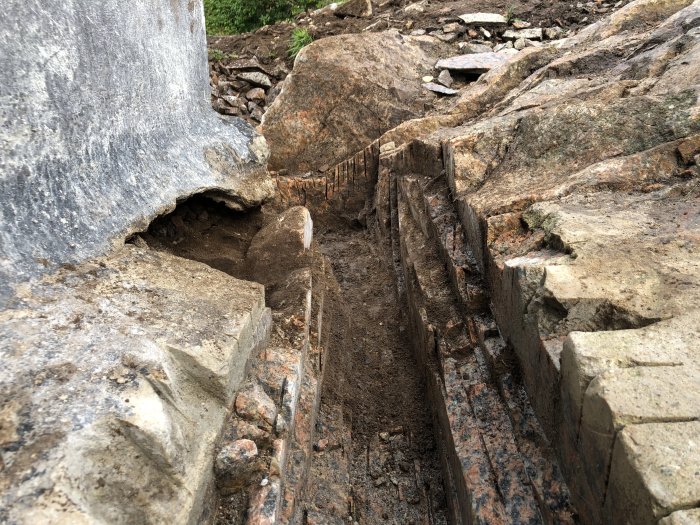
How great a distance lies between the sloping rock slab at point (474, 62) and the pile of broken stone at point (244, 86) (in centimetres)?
200

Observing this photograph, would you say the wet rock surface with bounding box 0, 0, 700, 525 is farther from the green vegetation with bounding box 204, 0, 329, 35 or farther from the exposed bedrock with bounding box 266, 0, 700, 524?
the green vegetation with bounding box 204, 0, 329, 35

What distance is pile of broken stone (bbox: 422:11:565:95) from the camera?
6.33 meters

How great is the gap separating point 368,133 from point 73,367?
4377 millimetres

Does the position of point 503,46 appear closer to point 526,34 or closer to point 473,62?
point 526,34

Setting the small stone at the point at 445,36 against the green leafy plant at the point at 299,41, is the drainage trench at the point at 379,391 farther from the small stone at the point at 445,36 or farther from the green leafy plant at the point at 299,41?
the green leafy plant at the point at 299,41

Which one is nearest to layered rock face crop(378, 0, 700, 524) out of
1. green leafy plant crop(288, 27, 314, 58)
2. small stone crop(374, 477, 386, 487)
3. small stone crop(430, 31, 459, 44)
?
small stone crop(374, 477, 386, 487)

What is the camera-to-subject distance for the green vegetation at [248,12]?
10.7m

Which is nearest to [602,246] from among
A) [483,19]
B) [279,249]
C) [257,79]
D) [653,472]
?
[653,472]

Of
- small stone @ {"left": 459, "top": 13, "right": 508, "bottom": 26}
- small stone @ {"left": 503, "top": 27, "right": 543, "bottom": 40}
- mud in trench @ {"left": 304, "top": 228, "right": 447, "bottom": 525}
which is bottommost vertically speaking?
mud in trench @ {"left": 304, "top": 228, "right": 447, "bottom": 525}

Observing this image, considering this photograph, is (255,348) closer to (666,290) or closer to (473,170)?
(666,290)

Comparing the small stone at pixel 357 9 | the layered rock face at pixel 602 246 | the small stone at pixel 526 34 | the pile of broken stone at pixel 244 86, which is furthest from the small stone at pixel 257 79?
the layered rock face at pixel 602 246

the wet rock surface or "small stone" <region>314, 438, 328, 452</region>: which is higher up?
the wet rock surface

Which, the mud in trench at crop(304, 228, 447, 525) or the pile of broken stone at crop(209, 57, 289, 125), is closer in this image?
the mud in trench at crop(304, 228, 447, 525)

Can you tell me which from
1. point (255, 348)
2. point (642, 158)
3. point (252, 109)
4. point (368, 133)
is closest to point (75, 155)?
point (255, 348)
